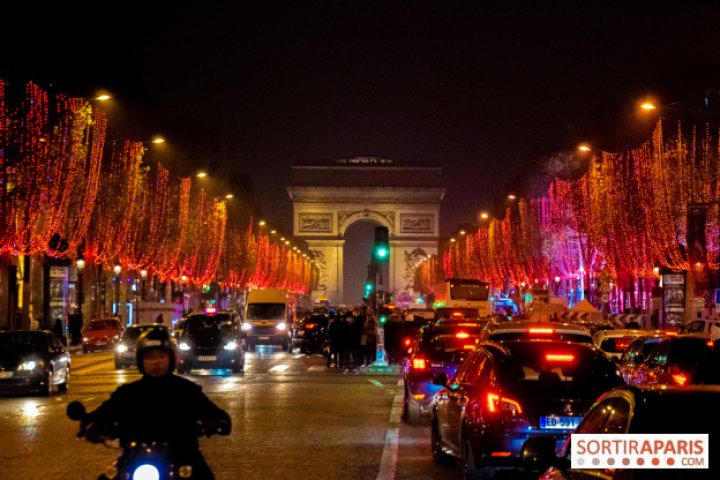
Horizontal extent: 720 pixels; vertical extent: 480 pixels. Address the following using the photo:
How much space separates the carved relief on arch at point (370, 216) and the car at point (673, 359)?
127m

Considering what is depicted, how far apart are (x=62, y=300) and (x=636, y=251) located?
23387 mm

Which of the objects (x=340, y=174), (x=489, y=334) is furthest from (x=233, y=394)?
(x=340, y=174)

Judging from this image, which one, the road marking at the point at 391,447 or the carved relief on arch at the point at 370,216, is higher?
the carved relief on arch at the point at 370,216

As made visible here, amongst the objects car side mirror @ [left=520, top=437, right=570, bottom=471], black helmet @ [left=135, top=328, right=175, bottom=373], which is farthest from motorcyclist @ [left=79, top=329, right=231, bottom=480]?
car side mirror @ [left=520, top=437, right=570, bottom=471]

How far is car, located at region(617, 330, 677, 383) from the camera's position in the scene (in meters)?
19.5

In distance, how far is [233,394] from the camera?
973 inches

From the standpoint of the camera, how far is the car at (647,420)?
227 inches

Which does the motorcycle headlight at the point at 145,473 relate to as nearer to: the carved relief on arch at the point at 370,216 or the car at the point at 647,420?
the car at the point at 647,420

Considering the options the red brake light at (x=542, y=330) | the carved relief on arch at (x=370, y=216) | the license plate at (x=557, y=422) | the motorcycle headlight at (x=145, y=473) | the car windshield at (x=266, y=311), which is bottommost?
the license plate at (x=557, y=422)

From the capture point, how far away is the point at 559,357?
40.5ft

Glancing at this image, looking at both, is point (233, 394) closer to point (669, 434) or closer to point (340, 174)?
point (669, 434)

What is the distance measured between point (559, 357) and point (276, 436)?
220 inches

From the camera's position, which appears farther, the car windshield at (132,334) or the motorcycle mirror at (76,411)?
the car windshield at (132,334)

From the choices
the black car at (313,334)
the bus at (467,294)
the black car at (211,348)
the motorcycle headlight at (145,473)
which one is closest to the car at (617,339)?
the black car at (211,348)
